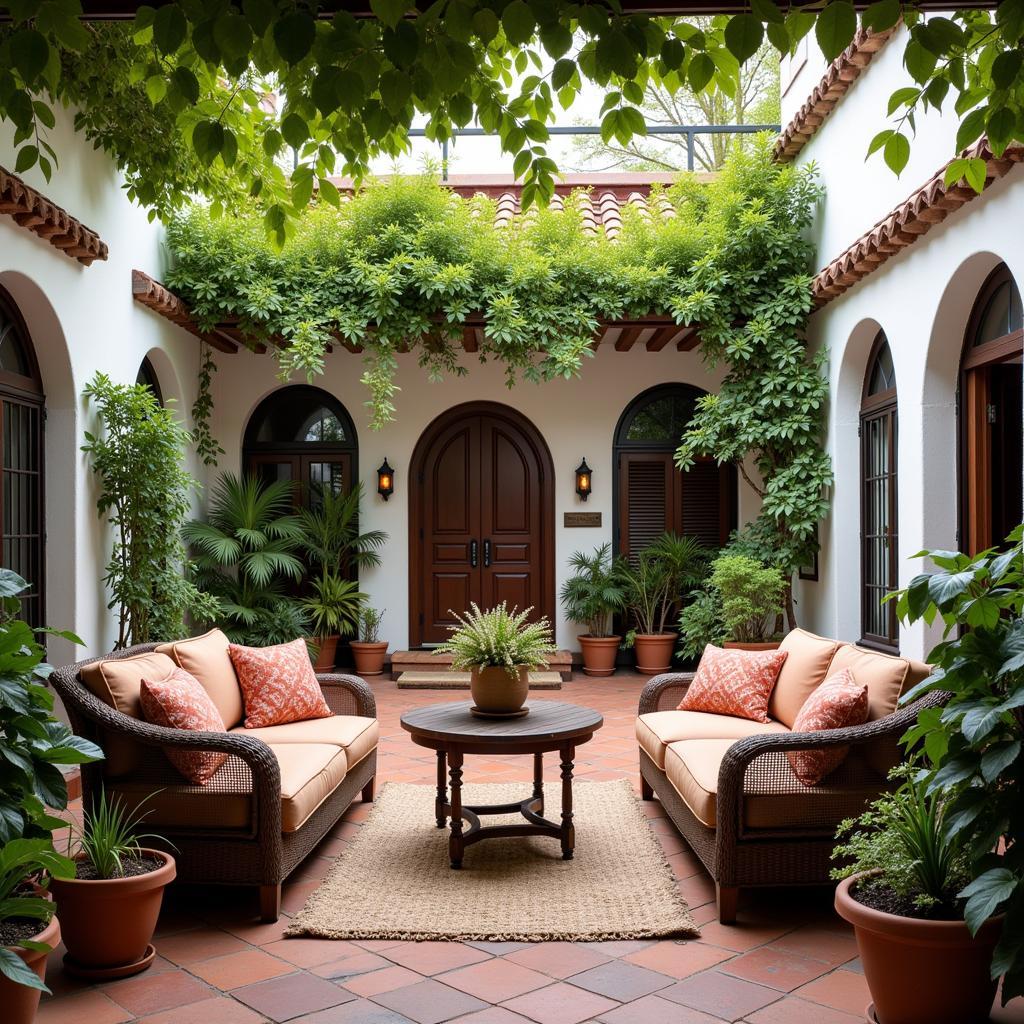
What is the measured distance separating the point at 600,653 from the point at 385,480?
257 centimetres

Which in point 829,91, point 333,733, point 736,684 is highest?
point 829,91

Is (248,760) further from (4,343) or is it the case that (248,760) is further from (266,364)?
(266,364)

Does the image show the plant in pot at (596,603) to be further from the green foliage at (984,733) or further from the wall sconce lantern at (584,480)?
the green foliage at (984,733)

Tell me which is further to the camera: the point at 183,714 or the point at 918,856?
the point at 183,714

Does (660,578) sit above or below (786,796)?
above

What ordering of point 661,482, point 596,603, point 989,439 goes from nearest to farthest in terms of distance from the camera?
point 989,439 < point 596,603 < point 661,482

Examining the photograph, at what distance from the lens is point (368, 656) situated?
9.56m

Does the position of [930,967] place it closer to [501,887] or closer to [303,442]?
[501,887]

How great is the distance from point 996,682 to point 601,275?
618 cm

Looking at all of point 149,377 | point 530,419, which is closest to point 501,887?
point 149,377

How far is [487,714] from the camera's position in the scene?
4.61 metres

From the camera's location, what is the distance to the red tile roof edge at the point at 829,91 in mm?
6520

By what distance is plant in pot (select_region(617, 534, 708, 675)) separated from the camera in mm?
9461

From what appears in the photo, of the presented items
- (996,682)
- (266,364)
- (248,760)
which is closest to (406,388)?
(266,364)
